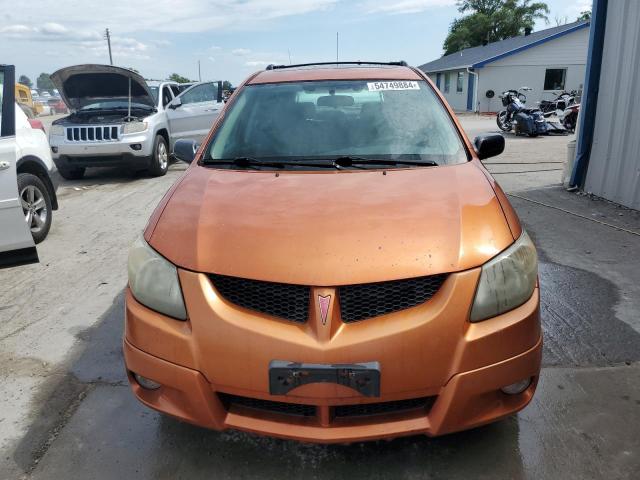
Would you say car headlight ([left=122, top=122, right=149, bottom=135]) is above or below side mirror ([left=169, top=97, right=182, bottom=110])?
below

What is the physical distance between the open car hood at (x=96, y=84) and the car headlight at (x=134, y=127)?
95 cm

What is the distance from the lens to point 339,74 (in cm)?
344

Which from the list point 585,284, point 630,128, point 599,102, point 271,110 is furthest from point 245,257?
point 599,102

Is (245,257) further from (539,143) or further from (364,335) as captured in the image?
(539,143)

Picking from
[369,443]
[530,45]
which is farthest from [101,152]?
[530,45]

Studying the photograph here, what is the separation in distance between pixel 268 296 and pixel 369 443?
94 cm

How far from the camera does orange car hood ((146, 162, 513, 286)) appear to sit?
6.23 ft

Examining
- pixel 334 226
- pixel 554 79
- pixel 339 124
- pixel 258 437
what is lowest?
pixel 258 437

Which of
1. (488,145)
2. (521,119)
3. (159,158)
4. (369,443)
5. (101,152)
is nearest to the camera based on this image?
(369,443)

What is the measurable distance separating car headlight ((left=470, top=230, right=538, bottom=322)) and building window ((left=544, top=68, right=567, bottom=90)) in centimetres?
3113

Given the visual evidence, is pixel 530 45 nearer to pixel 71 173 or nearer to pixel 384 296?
pixel 71 173

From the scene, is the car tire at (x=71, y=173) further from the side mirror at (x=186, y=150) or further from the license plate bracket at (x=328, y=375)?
the license plate bracket at (x=328, y=375)

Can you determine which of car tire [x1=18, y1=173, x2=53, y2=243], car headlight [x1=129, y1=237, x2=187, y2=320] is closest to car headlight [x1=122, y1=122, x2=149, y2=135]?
car tire [x1=18, y1=173, x2=53, y2=243]

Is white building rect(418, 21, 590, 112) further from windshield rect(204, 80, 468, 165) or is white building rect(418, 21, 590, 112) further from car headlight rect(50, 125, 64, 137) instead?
windshield rect(204, 80, 468, 165)
